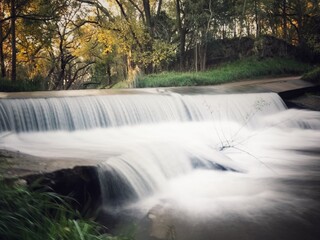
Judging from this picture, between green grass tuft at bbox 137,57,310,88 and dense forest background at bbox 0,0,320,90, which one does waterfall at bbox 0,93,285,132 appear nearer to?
green grass tuft at bbox 137,57,310,88

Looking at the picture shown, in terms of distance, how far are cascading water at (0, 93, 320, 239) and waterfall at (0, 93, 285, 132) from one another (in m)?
0.03

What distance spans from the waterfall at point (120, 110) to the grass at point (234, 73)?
539 centimetres

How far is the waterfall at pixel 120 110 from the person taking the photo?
26.9ft

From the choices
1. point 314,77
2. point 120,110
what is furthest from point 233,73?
point 120,110

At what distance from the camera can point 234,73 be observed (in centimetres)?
2017

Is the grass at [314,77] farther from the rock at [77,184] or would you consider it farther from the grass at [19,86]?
the rock at [77,184]

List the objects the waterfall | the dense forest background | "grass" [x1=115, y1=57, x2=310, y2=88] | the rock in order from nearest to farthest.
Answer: the rock, the waterfall, "grass" [x1=115, y1=57, x2=310, y2=88], the dense forest background

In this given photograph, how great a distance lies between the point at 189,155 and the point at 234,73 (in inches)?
547

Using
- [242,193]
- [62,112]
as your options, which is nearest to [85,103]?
[62,112]

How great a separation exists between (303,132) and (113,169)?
833 centimetres

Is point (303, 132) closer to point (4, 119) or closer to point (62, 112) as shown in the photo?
point (62, 112)

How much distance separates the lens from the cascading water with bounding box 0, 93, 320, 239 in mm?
4777

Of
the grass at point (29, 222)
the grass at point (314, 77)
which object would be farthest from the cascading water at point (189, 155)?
the grass at point (314, 77)

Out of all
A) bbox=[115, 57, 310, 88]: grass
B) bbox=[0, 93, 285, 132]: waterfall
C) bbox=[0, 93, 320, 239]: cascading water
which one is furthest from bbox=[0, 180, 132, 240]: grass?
bbox=[115, 57, 310, 88]: grass
